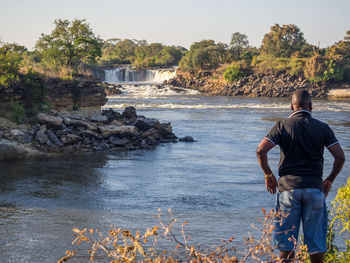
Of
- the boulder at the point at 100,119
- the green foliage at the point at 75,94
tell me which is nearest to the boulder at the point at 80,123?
the boulder at the point at 100,119

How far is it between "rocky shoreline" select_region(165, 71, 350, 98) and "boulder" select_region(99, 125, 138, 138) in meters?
40.2

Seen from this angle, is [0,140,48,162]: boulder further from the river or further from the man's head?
the man's head

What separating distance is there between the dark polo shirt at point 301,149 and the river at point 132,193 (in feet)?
12.4

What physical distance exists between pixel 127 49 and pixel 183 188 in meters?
107

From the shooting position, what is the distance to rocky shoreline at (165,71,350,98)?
5982cm

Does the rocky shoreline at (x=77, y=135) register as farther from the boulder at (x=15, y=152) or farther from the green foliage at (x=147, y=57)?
the green foliage at (x=147, y=57)

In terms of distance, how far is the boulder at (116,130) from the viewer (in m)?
20.3

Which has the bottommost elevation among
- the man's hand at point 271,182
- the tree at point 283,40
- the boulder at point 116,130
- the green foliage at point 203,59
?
the boulder at point 116,130

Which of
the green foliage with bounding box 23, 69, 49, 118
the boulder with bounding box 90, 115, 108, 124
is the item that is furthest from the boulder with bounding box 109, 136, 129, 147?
the green foliage with bounding box 23, 69, 49, 118

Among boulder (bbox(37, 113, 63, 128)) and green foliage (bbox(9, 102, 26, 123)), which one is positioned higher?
green foliage (bbox(9, 102, 26, 123))

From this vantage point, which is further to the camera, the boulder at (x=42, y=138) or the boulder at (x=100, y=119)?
the boulder at (x=100, y=119)

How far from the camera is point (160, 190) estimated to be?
12.8 meters

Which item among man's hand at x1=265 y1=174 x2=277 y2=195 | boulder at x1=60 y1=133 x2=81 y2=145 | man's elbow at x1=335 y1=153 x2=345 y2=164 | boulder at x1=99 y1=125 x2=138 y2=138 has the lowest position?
boulder at x1=60 y1=133 x2=81 y2=145

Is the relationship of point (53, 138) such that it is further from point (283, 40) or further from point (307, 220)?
point (283, 40)
